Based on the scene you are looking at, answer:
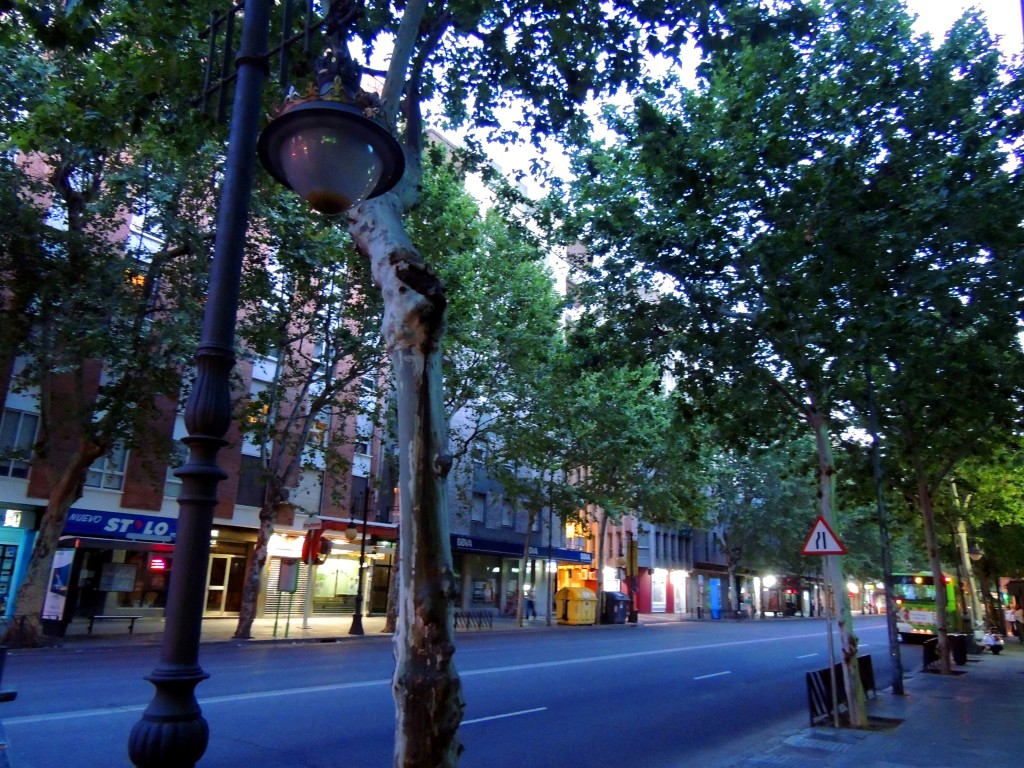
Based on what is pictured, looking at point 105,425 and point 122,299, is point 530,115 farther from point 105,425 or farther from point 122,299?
point 105,425

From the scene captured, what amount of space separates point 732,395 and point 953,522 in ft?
54.9

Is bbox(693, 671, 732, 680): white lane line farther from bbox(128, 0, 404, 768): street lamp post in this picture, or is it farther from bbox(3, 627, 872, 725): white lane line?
bbox(128, 0, 404, 768): street lamp post

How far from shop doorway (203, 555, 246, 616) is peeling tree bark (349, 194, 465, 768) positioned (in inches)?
998

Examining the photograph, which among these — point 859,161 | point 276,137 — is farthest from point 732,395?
point 276,137

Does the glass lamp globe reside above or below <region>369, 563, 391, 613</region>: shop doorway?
above

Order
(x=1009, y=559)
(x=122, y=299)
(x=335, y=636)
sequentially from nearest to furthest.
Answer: (x=122, y=299)
(x=335, y=636)
(x=1009, y=559)

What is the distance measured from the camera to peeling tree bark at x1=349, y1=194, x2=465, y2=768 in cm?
466

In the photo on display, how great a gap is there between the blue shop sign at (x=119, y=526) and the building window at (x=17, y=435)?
6.39 feet

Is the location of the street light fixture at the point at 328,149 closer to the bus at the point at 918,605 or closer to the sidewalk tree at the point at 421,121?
the sidewalk tree at the point at 421,121

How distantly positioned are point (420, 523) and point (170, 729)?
226 cm

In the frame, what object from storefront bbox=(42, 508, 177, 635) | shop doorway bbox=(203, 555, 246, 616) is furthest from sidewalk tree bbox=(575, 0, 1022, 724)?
shop doorway bbox=(203, 555, 246, 616)

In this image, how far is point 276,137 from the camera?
3.85m

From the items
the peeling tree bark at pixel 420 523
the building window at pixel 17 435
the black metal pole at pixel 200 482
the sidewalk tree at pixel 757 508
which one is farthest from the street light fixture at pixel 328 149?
the sidewalk tree at pixel 757 508

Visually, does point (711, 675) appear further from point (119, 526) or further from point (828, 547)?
point (119, 526)
